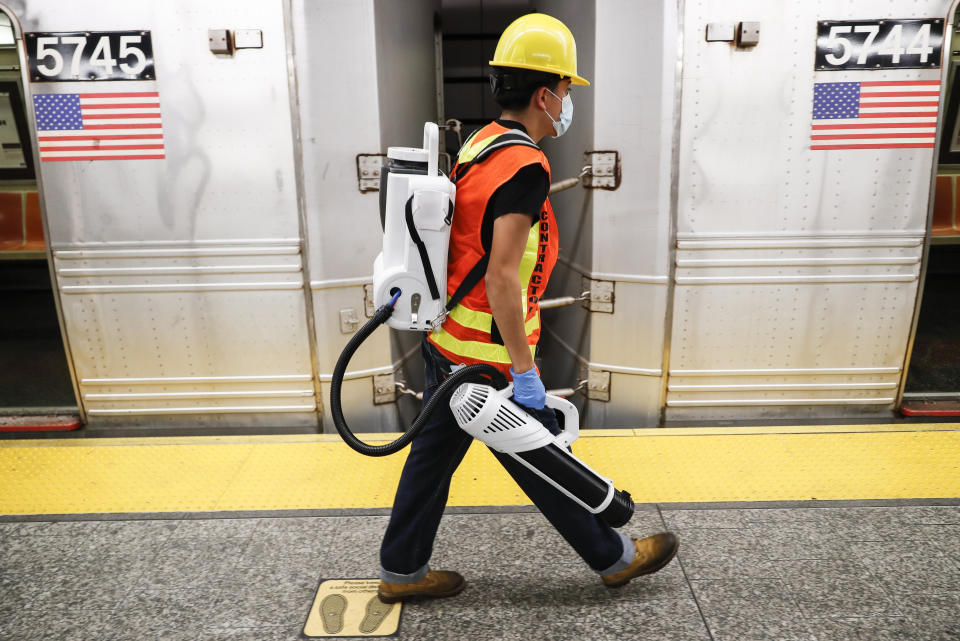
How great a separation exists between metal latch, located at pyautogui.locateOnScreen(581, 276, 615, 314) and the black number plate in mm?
2678

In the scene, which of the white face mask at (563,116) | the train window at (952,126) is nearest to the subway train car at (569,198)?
the white face mask at (563,116)

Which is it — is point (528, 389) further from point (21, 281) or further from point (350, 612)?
point (21, 281)

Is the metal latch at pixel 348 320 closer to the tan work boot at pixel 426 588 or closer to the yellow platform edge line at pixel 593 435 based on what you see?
the yellow platform edge line at pixel 593 435

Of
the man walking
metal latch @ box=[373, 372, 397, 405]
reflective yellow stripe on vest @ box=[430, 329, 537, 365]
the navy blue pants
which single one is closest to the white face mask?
the man walking

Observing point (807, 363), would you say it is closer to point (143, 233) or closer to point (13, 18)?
point (143, 233)

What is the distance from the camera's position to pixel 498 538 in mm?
2625

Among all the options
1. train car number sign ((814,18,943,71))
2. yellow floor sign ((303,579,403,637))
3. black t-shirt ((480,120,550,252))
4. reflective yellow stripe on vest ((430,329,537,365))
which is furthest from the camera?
train car number sign ((814,18,943,71))

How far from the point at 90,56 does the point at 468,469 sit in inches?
116

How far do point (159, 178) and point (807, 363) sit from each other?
3.88 meters

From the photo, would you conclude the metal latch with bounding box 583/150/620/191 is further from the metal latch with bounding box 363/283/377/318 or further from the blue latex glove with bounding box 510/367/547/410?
the blue latex glove with bounding box 510/367/547/410

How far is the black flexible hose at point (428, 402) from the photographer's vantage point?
195cm

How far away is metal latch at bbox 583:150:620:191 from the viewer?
11.3 feet

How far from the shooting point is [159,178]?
3.52 metres

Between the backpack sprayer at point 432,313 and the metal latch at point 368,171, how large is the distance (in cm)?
159
